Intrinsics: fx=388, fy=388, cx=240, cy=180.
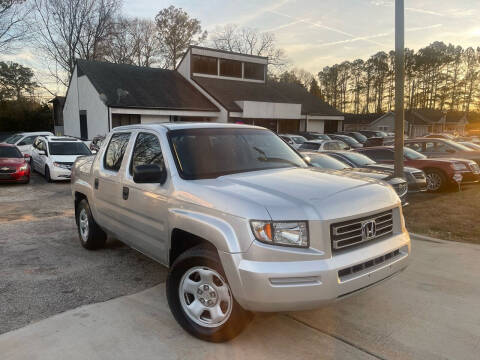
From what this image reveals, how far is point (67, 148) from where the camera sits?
14.8 m

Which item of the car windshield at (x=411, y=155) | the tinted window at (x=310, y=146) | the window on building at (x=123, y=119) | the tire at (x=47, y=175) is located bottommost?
the tire at (x=47, y=175)

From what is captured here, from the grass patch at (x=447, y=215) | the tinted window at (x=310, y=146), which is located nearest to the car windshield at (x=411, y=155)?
the grass patch at (x=447, y=215)

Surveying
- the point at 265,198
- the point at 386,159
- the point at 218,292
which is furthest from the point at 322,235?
the point at 386,159

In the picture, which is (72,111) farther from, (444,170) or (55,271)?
(55,271)

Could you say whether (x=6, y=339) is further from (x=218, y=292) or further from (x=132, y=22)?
(x=132, y=22)

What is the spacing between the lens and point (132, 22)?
48.9 m

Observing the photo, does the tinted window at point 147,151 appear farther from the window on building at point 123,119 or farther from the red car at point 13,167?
the window on building at point 123,119

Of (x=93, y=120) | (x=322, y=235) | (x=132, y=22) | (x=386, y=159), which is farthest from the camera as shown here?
(x=132, y=22)

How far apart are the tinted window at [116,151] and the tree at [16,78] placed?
60.8 meters

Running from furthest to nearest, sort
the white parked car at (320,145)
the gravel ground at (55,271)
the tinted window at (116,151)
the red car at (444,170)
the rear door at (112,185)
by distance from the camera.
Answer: the white parked car at (320,145) → the red car at (444,170) → the tinted window at (116,151) → the rear door at (112,185) → the gravel ground at (55,271)

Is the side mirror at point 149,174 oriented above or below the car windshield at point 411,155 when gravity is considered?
above

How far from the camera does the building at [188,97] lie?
85.9ft

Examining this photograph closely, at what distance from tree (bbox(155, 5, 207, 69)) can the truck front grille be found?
2047 inches

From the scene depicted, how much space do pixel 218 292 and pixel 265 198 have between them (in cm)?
91
